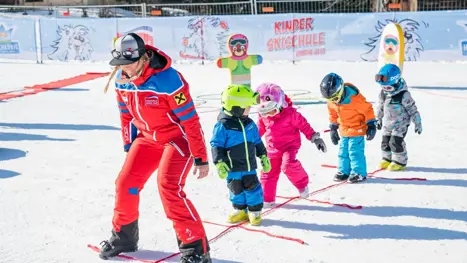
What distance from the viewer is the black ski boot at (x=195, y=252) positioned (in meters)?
4.26

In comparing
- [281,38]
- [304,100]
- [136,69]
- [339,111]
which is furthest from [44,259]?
[281,38]

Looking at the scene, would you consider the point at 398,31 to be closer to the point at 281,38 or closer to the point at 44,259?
the point at 281,38

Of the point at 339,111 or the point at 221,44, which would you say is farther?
the point at 221,44

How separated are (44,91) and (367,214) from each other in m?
10.5

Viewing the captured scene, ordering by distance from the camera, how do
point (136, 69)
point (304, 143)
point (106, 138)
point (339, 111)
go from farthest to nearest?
point (106, 138) < point (304, 143) < point (339, 111) < point (136, 69)

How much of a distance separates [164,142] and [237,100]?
0.82 metres

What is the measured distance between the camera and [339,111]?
6.43 meters

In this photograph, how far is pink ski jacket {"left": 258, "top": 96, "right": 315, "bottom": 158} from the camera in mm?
5754

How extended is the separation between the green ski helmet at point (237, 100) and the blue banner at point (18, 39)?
57.8 ft

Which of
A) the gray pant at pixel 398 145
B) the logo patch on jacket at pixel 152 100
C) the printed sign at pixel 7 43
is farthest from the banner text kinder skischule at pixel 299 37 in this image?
the logo patch on jacket at pixel 152 100

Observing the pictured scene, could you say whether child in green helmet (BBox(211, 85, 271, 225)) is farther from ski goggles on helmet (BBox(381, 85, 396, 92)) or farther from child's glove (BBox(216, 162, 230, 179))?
ski goggles on helmet (BBox(381, 85, 396, 92))

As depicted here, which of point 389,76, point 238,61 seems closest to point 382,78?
point 389,76

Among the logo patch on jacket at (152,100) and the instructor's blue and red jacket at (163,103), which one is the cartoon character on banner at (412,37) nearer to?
the instructor's blue and red jacket at (163,103)

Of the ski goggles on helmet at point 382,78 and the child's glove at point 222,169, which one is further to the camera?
the ski goggles on helmet at point 382,78
